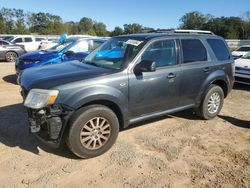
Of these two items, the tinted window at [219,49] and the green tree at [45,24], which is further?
the green tree at [45,24]

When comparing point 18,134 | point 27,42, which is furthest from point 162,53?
point 27,42

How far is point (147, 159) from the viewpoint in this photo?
427cm

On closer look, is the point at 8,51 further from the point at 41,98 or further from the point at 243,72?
the point at 41,98

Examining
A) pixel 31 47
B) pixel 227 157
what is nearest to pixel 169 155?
pixel 227 157

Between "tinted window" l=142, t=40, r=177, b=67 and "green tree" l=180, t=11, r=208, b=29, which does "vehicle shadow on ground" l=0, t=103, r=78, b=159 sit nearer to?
"tinted window" l=142, t=40, r=177, b=67

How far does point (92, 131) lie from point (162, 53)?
6.36ft

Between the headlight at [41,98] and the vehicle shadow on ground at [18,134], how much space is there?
0.94 m

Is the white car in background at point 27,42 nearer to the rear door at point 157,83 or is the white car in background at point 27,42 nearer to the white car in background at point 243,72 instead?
the white car in background at point 243,72

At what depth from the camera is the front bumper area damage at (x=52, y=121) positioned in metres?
3.85

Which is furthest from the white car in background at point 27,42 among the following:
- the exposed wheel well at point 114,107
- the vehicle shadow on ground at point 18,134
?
the exposed wheel well at point 114,107

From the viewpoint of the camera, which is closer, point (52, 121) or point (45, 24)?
point (52, 121)

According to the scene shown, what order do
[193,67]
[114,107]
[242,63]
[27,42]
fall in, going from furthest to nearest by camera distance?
1. [27,42]
2. [242,63]
3. [193,67]
4. [114,107]

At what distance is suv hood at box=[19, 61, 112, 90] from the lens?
13.3 feet

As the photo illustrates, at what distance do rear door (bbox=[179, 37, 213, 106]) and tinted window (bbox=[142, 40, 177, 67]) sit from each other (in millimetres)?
239
